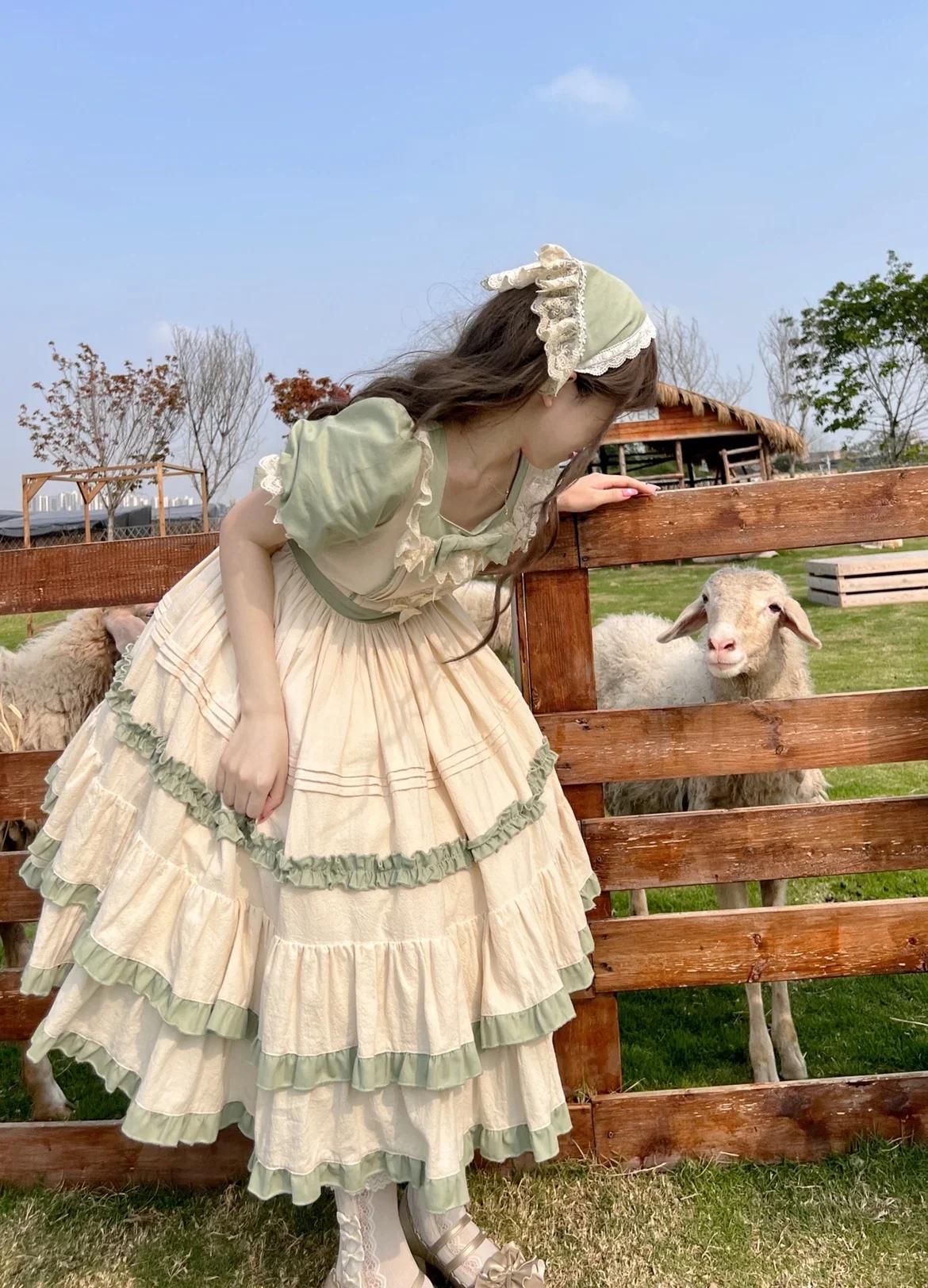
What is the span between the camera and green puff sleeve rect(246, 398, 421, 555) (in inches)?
61.9

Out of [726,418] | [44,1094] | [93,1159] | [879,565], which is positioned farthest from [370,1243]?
[726,418]

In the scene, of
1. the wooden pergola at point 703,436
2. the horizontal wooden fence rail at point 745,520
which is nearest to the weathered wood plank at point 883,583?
the wooden pergola at point 703,436

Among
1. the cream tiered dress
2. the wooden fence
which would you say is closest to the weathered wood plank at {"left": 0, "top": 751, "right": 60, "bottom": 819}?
the wooden fence

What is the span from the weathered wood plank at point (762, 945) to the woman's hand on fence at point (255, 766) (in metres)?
1.03

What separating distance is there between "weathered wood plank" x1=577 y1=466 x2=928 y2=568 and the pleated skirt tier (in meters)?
0.63

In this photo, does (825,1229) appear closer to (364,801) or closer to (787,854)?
(787,854)

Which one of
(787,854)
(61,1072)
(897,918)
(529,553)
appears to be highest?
(529,553)

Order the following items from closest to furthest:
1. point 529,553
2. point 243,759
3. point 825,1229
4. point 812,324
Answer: point 243,759, point 529,553, point 825,1229, point 812,324

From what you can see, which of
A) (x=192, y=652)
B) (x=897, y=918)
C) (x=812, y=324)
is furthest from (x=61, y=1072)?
(x=812, y=324)

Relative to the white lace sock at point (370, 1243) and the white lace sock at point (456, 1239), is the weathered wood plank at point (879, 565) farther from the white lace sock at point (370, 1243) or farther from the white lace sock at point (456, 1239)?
the white lace sock at point (370, 1243)

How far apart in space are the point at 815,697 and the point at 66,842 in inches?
66.6

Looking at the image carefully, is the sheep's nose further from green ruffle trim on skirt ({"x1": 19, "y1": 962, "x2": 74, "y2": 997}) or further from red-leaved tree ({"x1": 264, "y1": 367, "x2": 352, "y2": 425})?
red-leaved tree ({"x1": 264, "y1": 367, "x2": 352, "y2": 425})

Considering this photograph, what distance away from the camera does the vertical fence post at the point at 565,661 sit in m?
2.32

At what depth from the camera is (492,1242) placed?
205cm
